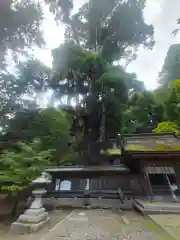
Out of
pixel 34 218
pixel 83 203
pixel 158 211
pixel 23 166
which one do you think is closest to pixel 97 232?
pixel 34 218

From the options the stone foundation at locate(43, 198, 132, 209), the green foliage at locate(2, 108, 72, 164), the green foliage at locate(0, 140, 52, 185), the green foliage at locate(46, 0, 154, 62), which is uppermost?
the green foliage at locate(46, 0, 154, 62)

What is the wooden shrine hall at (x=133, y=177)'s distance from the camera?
844 cm

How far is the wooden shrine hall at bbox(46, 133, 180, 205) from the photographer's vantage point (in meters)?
8.44

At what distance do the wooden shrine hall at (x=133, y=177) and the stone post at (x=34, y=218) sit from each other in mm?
3932


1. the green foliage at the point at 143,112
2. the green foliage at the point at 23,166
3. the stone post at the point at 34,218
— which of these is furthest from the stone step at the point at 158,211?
the green foliage at the point at 143,112

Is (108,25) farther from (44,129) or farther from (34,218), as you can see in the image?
(34,218)

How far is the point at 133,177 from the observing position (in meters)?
9.61

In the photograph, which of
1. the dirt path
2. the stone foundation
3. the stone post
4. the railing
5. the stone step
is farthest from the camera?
the railing

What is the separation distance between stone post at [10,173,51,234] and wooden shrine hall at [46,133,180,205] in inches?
155

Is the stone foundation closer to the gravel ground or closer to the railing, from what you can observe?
the railing

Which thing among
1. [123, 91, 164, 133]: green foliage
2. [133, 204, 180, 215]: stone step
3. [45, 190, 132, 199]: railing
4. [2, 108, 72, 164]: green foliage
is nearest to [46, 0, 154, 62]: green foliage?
[123, 91, 164, 133]: green foliage

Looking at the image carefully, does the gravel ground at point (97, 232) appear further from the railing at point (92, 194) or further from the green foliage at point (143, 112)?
the green foliage at point (143, 112)

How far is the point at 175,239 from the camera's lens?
378 centimetres

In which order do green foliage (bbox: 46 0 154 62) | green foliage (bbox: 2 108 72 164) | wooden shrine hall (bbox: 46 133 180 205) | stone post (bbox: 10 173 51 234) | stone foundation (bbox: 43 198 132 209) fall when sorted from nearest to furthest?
stone post (bbox: 10 173 51 234) < wooden shrine hall (bbox: 46 133 180 205) < stone foundation (bbox: 43 198 132 209) < green foliage (bbox: 2 108 72 164) < green foliage (bbox: 46 0 154 62)
